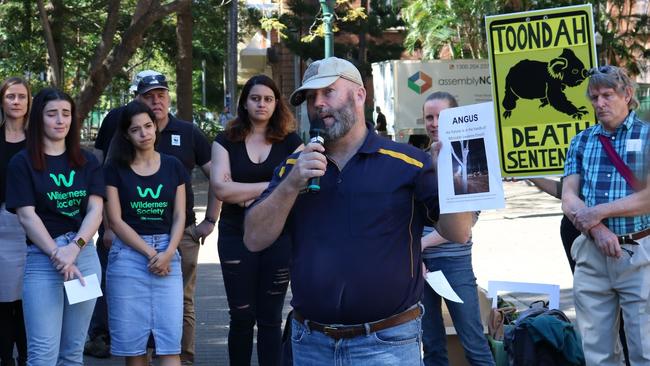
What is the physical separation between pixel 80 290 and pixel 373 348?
8.12 ft

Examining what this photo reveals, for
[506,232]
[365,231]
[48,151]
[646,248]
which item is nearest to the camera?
[365,231]

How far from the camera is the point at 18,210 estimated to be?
6.07 meters

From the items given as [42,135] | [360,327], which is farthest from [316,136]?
[42,135]

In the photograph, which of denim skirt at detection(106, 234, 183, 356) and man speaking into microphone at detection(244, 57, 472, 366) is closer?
man speaking into microphone at detection(244, 57, 472, 366)

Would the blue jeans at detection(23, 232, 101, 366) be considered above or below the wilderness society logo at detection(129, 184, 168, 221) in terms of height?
below

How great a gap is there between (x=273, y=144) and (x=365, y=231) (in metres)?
2.91

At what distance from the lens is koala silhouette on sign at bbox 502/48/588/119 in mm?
6055

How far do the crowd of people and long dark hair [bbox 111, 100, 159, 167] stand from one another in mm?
13

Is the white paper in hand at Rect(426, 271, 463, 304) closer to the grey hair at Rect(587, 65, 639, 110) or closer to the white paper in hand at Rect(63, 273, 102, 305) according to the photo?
the grey hair at Rect(587, 65, 639, 110)

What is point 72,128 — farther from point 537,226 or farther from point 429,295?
point 537,226

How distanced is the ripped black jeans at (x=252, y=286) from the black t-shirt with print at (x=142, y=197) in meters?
0.38

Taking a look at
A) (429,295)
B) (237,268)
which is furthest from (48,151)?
(429,295)

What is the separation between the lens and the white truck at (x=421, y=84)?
32.8 meters

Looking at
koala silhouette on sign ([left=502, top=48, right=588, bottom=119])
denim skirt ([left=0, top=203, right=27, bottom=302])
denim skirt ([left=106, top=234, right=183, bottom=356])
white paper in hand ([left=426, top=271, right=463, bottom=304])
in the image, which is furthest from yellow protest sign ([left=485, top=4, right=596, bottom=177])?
denim skirt ([left=0, top=203, right=27, bottom=302])
